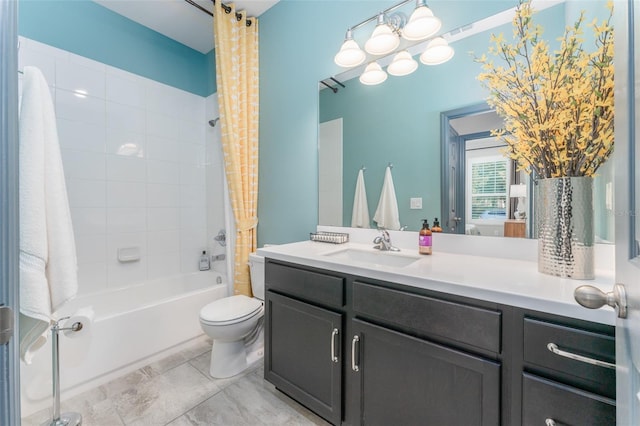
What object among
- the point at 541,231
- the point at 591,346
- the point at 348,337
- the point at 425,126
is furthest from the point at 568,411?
the point at 425,126

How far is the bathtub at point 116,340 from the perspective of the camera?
145cm

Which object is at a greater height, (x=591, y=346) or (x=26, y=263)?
(x=26, y=263)

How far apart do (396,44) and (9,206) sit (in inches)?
68.1

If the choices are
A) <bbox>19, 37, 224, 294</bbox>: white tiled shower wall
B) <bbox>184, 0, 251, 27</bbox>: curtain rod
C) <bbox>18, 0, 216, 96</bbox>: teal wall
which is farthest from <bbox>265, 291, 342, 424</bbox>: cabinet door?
<bbox>18, 0, 216, 96</bbox>: teal wall

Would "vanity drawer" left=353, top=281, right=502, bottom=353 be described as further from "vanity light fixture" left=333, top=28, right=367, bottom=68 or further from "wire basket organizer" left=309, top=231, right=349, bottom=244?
"vanity light fixture" left=333, top=28, right=367, bottom=68

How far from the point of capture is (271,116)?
224 cm

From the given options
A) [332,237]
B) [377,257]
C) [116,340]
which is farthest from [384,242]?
[116,340]

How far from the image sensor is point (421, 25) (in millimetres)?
1373

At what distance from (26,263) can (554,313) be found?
1.65m

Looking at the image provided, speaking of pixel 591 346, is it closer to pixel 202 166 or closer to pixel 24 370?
pixel 24 370

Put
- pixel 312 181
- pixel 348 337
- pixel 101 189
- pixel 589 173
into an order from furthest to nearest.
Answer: pixel 101 189 < pixel 312 181 < pixel 348 337 < pixel 589 173

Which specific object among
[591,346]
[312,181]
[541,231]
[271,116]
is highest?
[271,116]

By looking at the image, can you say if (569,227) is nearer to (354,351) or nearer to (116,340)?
(354,351)

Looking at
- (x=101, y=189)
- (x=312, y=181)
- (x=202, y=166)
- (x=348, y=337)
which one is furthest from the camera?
(x=202, y=166)
